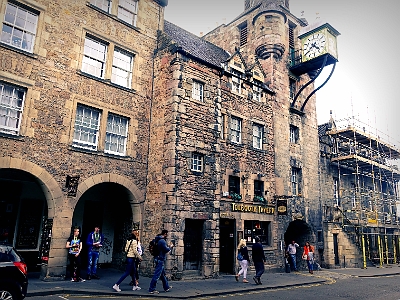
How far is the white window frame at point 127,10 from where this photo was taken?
49.7 feet

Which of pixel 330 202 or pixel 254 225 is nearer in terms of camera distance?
pixel 254 225

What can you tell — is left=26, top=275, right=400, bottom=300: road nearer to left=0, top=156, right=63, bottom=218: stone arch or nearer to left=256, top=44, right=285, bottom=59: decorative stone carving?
left=0, top=156, right=63, bottom=218: stone arch

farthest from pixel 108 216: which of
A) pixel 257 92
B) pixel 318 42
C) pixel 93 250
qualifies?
pixel 318 42

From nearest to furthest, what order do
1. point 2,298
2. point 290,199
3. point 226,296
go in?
point 2,298 → point 226,296 → point 290,199

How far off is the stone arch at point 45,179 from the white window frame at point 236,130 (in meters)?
9.05

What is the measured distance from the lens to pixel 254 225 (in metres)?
17.5

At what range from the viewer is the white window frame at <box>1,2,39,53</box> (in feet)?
38.3

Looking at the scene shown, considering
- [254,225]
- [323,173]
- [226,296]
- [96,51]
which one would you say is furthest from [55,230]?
[323,173]

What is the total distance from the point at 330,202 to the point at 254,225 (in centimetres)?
843

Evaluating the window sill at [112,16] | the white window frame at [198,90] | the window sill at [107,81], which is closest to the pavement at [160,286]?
the window sill at [107,81]

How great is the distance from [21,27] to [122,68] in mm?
4109

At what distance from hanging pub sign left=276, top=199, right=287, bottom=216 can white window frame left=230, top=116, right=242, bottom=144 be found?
405 centimetres

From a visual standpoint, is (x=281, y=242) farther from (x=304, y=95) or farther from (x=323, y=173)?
(x=304, y=95)

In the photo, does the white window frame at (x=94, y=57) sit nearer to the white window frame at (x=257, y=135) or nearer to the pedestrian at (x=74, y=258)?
the pedestrian at (x=74, y=258)
